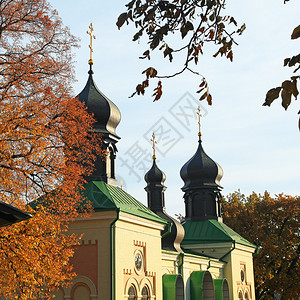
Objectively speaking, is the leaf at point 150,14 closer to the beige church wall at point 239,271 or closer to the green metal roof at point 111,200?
the green metal roof at point 111,200

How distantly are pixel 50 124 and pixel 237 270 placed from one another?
59.4 feet

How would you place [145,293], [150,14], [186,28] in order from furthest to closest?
[145,293] < [186,28] < [150,14]

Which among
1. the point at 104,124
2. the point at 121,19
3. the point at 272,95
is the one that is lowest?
the point at 272,95

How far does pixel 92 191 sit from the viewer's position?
17.2 meters

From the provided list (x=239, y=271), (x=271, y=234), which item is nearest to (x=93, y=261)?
(x=239, y=271)

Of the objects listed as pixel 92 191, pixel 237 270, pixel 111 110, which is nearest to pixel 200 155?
pixel 237 270

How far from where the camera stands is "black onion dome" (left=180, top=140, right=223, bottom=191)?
29922 millimetres

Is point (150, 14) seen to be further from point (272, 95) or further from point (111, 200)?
point (111, 200)

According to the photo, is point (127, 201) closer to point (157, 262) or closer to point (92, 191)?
point (92, 191)

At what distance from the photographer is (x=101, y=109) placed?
19078 mm

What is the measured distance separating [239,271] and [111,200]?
1378 centimetres

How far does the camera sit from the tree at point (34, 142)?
1105cm

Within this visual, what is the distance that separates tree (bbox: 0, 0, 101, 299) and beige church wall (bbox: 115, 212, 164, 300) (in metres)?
3.49

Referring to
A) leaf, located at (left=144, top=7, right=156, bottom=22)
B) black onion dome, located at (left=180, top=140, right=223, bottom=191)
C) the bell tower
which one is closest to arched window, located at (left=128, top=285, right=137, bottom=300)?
the bell tower
